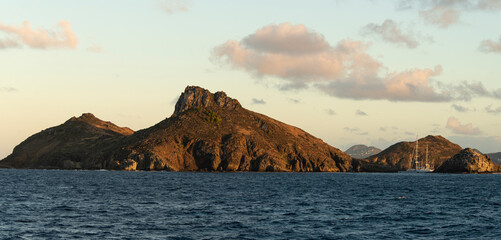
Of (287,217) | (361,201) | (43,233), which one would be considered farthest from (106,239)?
(361,201)

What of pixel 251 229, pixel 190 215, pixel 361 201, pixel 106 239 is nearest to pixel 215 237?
pixel 251 229

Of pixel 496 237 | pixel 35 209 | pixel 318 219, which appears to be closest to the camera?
pixel 496 237

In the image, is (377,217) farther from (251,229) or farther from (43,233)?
(43,233)

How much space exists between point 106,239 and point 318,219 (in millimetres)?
31050

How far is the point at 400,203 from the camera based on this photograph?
99.3 meters

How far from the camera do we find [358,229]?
210ft

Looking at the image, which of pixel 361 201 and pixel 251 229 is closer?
pixel 251 229

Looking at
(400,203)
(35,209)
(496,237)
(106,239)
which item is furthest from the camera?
(400,203)

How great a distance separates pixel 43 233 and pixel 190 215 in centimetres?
2218

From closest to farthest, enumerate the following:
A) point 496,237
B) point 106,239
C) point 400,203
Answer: point 106,239
point 496,237
point 400,203

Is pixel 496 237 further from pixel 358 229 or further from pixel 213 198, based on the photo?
pixel 213 198

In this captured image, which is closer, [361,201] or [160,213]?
[160,213]

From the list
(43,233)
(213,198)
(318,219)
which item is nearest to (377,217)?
(318,219)

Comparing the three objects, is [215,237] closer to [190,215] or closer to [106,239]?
[106,239]
